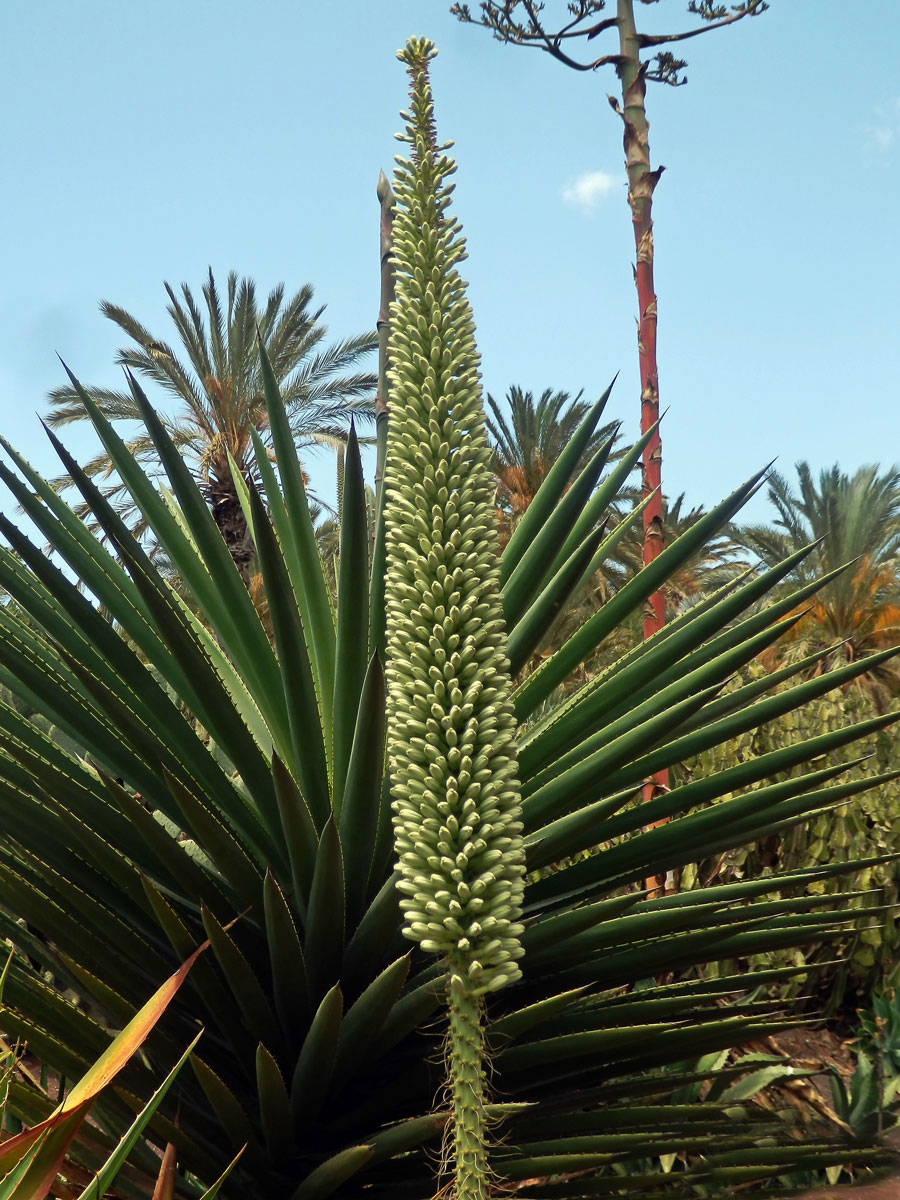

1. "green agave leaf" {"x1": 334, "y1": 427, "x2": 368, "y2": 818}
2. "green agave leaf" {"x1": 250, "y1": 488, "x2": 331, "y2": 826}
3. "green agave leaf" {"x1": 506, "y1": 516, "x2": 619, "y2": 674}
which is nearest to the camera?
"green agave leaf" {"x1": 250, "y1": 488, "x2": 331, "y2": 826}

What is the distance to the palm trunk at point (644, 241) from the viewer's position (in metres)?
6.26

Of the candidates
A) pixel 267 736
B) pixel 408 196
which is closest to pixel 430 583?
pixel 408 196

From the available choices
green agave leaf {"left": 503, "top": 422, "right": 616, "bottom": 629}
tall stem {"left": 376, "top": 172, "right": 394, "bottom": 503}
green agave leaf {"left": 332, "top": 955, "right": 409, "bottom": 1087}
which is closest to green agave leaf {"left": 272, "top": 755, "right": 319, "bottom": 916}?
green agave leaf {"left": 332, "top": 955, "right": 409, "bottom": 1087}

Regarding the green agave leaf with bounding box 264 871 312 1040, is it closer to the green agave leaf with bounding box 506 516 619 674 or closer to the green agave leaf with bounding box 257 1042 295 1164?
the green agave leaf with bounding box 257 1042 295 1164

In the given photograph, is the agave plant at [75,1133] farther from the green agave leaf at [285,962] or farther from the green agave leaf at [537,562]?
the green agave leaf at [537,562]

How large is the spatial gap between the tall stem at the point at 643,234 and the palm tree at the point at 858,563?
1185cm

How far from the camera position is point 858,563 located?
18.1 m

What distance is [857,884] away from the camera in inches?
315

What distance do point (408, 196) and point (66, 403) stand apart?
62.1ft

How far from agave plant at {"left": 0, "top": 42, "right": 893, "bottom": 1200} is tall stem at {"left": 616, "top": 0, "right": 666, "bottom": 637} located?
3039 mm

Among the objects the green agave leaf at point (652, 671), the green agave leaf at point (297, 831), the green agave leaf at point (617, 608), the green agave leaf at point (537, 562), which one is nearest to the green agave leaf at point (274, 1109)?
the green agave leaf at point (297, 831)

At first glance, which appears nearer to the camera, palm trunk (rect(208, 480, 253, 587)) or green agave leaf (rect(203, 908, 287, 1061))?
green agave leaf (rect(203, 908, 287, 1061))

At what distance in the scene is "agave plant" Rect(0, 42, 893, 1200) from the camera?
6.20 ft

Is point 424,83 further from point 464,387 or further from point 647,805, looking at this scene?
point 647,805
